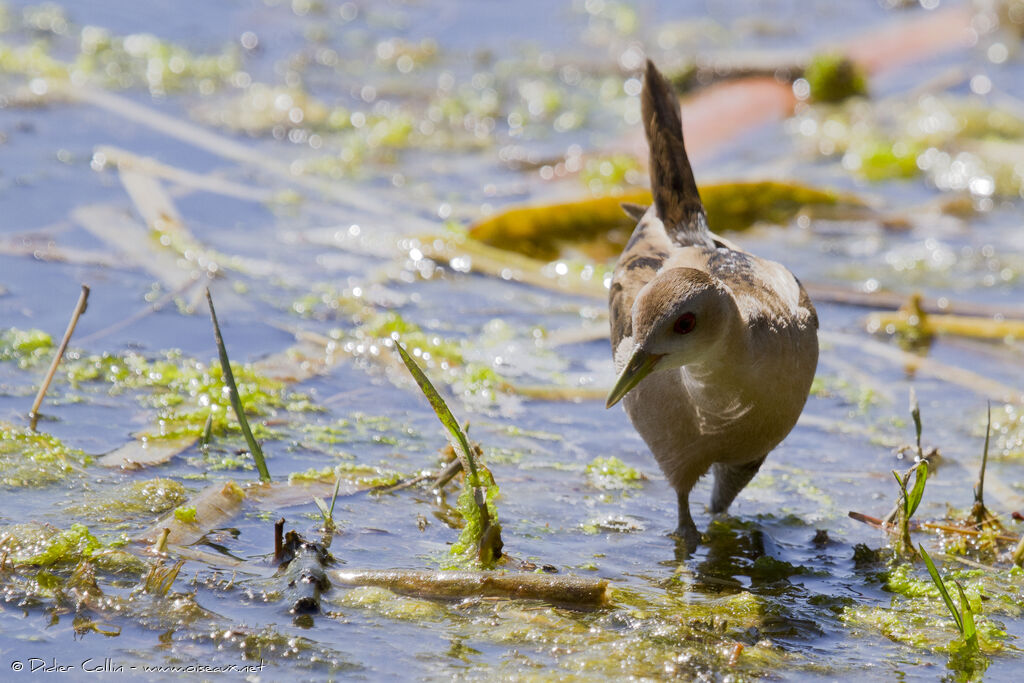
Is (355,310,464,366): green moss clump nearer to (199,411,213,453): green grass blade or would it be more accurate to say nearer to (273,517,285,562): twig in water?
(199,411,213,453): green grass blade

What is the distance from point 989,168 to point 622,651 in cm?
588

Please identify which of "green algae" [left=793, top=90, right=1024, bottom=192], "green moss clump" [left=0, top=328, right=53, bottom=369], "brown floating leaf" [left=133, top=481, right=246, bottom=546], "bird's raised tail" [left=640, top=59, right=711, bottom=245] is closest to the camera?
"brown floating leaf" [left=133, top=481, right=246, bottom=546]

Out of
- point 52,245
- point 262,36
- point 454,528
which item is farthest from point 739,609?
point 262,36

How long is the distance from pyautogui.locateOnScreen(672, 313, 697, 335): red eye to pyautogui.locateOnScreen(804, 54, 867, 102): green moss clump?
6138 mm

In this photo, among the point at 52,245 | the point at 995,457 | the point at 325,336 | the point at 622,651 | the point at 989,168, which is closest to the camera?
the point at 622,651

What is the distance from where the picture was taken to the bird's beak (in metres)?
3.40

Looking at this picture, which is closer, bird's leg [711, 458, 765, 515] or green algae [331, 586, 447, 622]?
green algae [331, 586, 447, 622]

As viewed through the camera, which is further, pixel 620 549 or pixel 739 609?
pixel 620 549

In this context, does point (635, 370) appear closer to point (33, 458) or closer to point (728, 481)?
point (728, 481)

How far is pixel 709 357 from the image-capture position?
3549 millimetres

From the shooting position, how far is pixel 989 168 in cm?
795

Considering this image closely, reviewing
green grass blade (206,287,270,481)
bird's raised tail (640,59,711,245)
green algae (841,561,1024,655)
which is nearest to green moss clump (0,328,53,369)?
green grass blade (206,287,270,481)

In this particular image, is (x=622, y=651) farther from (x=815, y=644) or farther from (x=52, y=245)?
(x=52, y=245)

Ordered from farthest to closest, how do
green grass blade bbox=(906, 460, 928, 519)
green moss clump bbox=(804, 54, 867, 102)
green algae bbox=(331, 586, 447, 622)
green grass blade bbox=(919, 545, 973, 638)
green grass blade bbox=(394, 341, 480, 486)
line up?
1. green moss clump bbox=(804, 54, 867, 102)
2. green grass blade bbox=(906, 460, 928, 519)
3. green grass blade bbox=(394, 341, 480, 486)
4. green algae bbox=(331, 586, 447, 622)
5. green grass blade bbox=(919, 545, 973, 638)
